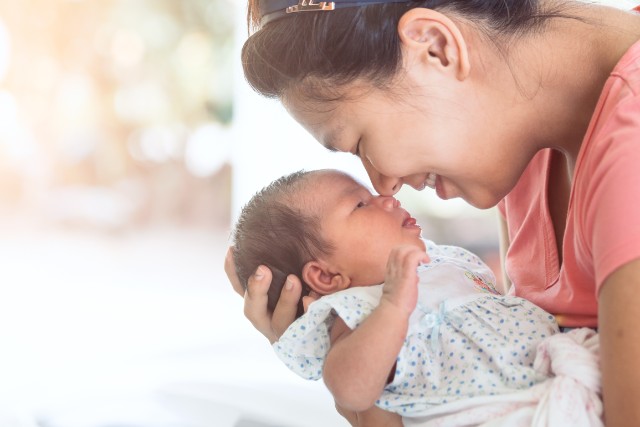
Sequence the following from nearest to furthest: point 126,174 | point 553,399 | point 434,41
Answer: point 553,399 → point 434,41 → point 126,174

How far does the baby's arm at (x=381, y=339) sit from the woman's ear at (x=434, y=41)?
0.94 feet

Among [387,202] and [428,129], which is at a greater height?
[428,129]

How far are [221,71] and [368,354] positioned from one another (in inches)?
171

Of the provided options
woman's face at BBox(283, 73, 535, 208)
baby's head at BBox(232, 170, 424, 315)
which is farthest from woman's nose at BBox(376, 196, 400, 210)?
woman's face at BBox(283, 73, 535, 208)

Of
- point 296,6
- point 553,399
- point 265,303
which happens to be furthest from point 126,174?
point 553,399

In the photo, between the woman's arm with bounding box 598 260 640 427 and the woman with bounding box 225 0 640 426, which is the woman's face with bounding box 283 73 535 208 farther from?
the woman's arm with bounding box 598 260 640 427

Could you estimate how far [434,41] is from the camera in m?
1.21

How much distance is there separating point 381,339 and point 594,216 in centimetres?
36

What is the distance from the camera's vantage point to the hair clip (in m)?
1.21

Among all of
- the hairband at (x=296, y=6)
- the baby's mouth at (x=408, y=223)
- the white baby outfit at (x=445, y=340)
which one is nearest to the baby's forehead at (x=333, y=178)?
the baby's mouth at (x=408, y=223)

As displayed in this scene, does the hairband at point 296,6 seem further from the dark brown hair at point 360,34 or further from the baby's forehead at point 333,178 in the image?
the baby's forehead at point 333,178

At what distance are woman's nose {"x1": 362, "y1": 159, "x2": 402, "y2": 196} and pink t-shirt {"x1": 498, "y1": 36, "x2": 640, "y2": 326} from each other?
28 cm

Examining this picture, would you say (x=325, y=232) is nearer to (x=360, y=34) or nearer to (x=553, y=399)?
(x=360, y=34)

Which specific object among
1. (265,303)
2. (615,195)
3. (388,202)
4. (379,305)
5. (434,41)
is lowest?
(265,303)
